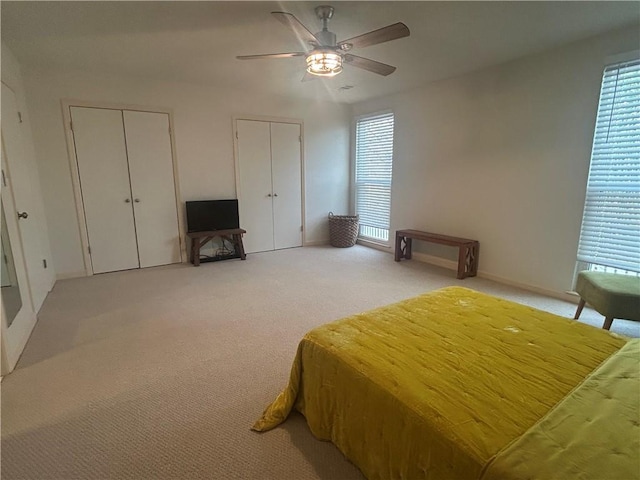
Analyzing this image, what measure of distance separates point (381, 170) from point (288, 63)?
241cm

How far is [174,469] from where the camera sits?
1413 millimetres

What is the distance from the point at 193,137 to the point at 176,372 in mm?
3370

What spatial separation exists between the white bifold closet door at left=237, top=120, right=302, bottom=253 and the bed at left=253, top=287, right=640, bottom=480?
11.9ft

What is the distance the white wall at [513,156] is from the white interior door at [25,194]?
4459 mm

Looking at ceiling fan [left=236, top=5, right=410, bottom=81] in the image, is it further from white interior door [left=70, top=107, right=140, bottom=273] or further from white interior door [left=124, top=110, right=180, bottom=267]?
white interior door [left=70, top=107, right=140, bottom=273]

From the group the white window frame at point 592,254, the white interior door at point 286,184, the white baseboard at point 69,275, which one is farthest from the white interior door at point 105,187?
the white window frame at point 592,254

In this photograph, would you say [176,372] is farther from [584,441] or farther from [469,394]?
[584,441]

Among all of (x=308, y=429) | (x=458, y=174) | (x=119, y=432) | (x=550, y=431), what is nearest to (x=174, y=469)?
(x=119, y=432)

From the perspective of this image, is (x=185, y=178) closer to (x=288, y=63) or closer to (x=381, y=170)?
(x=288, y=63)

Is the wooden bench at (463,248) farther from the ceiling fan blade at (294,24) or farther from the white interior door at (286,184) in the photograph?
the ceiling fan blade at (294,24)

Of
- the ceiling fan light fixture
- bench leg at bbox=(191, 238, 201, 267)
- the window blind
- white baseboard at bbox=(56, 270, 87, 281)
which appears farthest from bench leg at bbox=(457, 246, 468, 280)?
white baseboard at bbox=(56, 270, 87, 281)

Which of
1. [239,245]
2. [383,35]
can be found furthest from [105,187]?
[383,35]

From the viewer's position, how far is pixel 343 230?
5516 mm

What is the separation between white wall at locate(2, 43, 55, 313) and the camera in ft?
9.41
